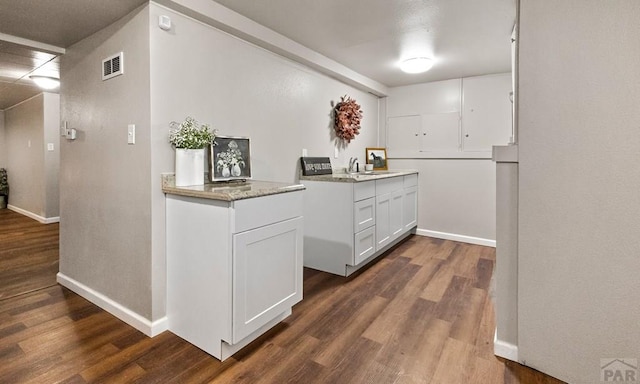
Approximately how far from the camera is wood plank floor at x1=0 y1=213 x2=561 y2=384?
160 centimetres

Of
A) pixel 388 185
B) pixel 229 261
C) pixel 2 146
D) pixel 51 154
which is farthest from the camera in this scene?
pixel 2 146

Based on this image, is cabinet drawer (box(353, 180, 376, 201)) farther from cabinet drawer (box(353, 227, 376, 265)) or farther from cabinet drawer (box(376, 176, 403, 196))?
cabinet drawer (box(353, 227, 376, 265))

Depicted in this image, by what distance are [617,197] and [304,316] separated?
A: 1832 mm

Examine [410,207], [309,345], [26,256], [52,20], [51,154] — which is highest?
[52,20]

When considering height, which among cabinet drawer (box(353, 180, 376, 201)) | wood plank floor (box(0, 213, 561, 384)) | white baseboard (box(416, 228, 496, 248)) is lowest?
wood plank floor (box(0, 213, 561, 384))

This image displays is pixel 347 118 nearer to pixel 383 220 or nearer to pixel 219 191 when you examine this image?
pixel 383 220

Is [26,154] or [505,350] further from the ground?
[26,154]

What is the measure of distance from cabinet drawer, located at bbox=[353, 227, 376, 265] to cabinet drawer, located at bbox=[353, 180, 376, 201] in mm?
329

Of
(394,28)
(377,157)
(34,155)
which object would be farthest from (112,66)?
(34,155)

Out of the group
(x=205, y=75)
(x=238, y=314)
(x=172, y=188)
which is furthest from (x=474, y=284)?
(x=205, y=75)

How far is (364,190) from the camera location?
3004mm

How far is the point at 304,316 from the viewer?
220 centimetres

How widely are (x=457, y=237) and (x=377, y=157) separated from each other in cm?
150

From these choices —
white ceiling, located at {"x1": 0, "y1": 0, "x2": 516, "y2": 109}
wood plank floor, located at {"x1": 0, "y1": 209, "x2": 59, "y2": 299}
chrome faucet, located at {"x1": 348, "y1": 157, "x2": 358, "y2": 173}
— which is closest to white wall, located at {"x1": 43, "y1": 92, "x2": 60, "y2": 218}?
wood plank floor, located at {"x1": 0, "y1": 209, "x2": 59, "y2": 299}
